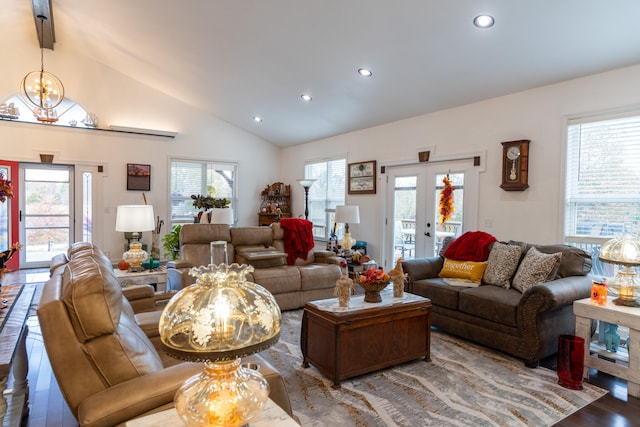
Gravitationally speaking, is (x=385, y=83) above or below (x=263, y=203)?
above

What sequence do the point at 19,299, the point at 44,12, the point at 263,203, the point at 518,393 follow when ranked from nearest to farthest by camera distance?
the point at 19,299 < the point at 518,393 < the point at 44,12 < the point at 263,203

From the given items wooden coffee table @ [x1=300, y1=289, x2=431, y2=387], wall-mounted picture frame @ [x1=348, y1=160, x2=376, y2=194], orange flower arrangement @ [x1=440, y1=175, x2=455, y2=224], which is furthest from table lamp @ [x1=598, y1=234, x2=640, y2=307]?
wall-mounted picture frame @ [x1=348, y1=160, x2=376, y2=194]

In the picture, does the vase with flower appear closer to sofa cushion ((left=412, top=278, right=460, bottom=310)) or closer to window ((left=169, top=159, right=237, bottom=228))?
sofa cushion ((left=412, top=278, right=460, bottom=310))

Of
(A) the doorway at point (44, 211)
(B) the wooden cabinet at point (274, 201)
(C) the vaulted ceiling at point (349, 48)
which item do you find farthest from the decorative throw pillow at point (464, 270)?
(A) the doorway at point (44, 211)

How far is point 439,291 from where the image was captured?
373 centimetres

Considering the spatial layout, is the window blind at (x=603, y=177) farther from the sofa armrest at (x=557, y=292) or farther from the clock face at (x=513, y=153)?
the sofa armrest at (x=557, y=292)

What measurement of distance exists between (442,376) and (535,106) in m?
3.15

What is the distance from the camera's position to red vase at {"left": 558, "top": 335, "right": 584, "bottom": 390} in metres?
2.66

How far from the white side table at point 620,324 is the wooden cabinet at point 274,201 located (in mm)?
6219

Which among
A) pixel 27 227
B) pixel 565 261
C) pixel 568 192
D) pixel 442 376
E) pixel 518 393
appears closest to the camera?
pixel 518 393

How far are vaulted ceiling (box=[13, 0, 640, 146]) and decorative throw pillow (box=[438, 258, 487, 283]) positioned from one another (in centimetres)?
209

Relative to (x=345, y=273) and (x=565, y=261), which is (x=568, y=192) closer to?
(x=565, y=261)

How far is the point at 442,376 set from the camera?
2828 mm

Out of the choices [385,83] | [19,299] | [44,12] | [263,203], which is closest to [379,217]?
[385,83]
